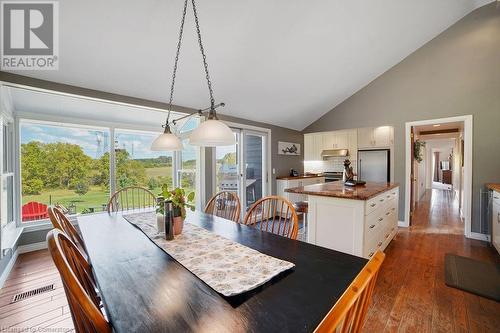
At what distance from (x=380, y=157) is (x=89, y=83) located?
5.21 m

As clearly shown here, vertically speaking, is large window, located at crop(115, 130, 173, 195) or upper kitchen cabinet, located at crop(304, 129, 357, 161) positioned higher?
upper kitchen cabinet, located at crop(304, 129, 357, 161)

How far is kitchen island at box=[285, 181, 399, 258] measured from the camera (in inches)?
87.4

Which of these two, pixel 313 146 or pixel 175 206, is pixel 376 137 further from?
pixel 175 206

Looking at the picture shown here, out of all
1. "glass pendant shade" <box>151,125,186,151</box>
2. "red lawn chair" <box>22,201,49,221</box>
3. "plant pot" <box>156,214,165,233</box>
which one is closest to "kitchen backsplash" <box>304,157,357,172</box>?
"glass pendant shade" <box>151,125,186,151</box>

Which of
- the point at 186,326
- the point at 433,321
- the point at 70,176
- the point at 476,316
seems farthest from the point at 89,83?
the point at 476,316

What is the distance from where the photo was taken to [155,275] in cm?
99

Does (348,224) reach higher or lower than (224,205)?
lower

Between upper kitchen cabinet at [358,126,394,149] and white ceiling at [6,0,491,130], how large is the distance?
1.07 meters

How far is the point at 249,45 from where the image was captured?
279 centimetres

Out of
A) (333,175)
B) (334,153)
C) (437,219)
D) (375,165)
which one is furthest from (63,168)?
(437,219)

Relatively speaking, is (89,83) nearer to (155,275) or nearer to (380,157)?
(155,275)

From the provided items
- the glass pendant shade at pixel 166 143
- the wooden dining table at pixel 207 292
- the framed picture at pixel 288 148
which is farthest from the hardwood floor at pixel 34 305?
the framed picture at pixel 288 148

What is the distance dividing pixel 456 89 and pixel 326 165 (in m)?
2.85

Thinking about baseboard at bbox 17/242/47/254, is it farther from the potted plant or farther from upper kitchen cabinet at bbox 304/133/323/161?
upper kitchen cabinet at bbox 304/133/323/161
